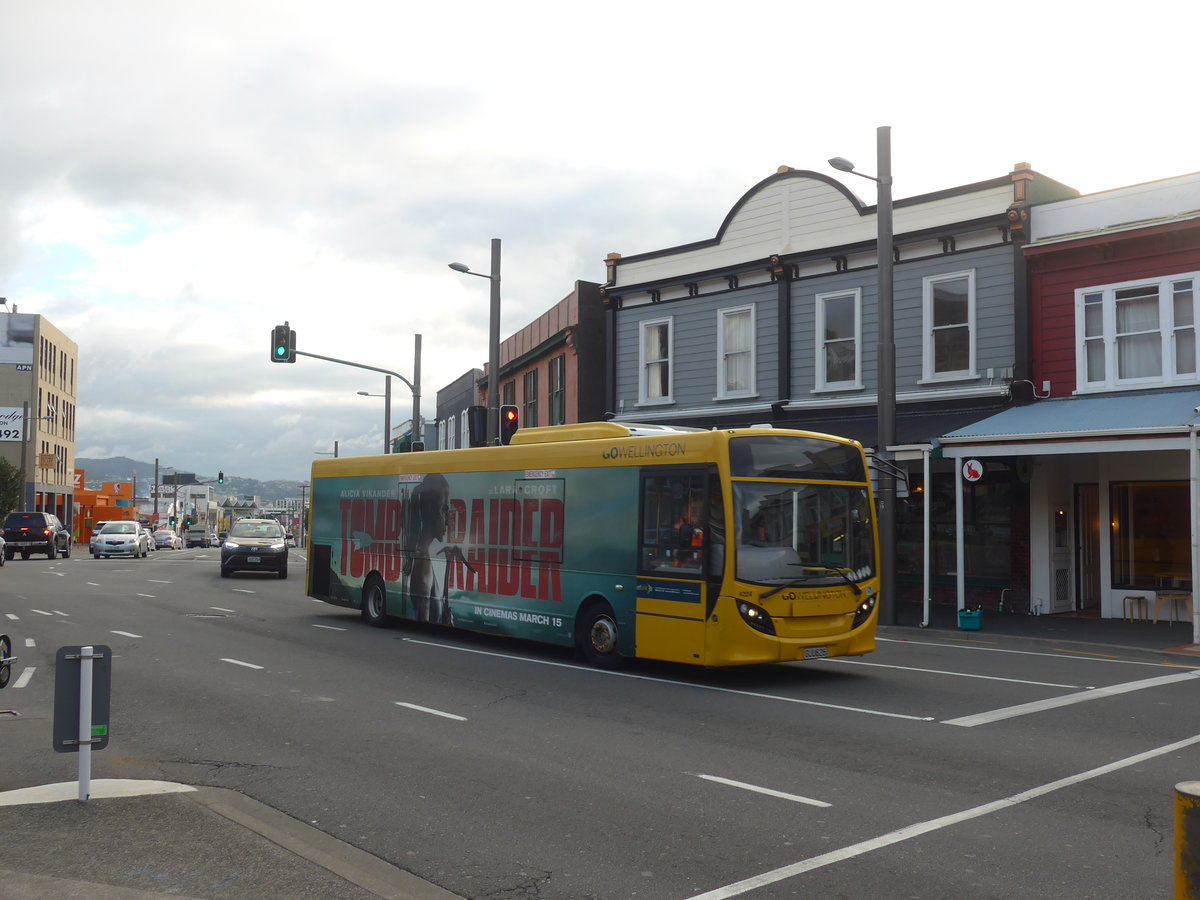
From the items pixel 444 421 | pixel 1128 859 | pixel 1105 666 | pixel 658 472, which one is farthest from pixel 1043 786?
pixel 444 421

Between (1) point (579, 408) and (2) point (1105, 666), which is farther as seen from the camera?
(1) point (579, 408)

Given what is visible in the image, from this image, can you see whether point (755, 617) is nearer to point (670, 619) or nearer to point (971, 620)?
point (670, 619)

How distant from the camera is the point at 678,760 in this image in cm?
822

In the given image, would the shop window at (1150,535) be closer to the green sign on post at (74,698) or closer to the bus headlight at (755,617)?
the bus headlight at (755,617)

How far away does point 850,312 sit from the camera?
23.2 m

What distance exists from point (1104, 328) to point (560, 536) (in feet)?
35.8

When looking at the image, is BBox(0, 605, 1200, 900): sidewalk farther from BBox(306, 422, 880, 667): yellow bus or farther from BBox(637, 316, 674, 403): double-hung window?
BBox(637, 316, 674, 403): double-hung window

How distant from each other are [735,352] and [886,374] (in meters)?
6.98

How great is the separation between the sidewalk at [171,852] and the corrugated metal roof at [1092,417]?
44.1ft

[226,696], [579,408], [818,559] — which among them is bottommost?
[226,696]

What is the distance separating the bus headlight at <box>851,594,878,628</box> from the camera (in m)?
12.3

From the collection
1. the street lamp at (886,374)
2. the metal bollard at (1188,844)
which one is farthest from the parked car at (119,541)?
the metal bollard at (1188,844)

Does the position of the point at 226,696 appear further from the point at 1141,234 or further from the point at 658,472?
the point at 1141,234

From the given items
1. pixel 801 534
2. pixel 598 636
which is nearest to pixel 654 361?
pixel 598 636
